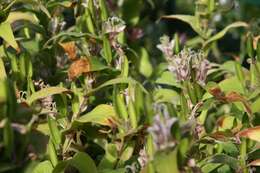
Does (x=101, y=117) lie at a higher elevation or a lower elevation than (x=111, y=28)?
lower

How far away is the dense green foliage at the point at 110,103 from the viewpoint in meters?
0.67

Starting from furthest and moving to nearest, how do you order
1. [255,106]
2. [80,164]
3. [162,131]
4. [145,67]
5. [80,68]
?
[145,67] < [80,68] < [255,106] < [80,164] < [162,131]

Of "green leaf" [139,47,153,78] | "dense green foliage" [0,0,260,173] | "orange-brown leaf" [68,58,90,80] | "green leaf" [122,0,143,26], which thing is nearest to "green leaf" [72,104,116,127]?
"dense green foliage" [0,0,260,173]

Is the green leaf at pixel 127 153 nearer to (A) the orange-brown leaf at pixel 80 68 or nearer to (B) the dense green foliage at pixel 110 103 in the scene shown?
(B) the dense green foliage at pixel 110 103

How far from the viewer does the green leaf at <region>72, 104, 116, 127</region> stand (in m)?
0.88

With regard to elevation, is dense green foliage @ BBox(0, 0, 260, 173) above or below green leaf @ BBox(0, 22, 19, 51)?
below

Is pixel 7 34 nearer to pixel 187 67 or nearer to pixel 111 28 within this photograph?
pixel 111 28

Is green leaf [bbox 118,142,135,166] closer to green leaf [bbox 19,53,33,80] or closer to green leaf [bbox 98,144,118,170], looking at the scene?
green leaf [bbox 98,144,118,170]

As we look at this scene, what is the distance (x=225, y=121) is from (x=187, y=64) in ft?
0.50

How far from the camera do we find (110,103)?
1038 millimetres

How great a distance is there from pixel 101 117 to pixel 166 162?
25 centimetres

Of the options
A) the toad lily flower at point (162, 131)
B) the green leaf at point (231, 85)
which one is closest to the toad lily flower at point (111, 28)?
the green leaf at point (231, 85)

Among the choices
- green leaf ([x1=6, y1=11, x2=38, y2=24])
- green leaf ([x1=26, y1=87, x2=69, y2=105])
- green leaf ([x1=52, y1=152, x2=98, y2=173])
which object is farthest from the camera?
green leaf ([x1=6, y1=11, x2=38, y2=24])

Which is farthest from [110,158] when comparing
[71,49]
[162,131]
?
[71,49]
